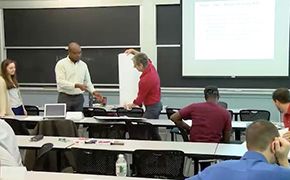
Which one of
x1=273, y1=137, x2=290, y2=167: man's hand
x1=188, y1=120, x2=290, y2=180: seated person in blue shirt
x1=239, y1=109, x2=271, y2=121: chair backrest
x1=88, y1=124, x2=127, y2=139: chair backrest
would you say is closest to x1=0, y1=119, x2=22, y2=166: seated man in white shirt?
x1=188, y1=120, x2=290, y2=180: seated person in blue shirt

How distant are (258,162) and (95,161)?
198 cm

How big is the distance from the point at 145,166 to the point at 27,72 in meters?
5.80

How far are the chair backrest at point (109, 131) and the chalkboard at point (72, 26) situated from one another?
11.3ft

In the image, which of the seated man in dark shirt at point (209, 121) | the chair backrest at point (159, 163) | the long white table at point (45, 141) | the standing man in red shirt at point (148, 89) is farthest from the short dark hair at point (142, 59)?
the chair backrest at point (159, 163)

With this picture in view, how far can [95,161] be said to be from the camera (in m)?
3.68

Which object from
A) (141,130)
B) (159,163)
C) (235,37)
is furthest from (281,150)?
(235,37)

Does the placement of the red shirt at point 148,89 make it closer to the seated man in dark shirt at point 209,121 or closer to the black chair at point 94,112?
the black chair at point 94,112

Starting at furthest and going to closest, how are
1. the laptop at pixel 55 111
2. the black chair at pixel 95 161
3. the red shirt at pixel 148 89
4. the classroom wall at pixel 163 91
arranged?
the classroom wall at pixel 163 91, the red shirt at pixel 148 89, the laptop at pixel 55 111, the black chair at pixel 95 161

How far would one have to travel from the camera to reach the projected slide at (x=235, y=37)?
738cm

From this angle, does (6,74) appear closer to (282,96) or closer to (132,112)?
(132,112)

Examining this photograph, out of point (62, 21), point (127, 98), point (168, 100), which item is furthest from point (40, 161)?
point (62, 21)

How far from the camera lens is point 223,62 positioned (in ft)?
25.5

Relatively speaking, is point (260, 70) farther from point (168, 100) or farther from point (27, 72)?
point (27, 72)

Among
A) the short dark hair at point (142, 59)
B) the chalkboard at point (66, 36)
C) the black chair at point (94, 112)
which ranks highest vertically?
the chalkboard at point (66, 36)
